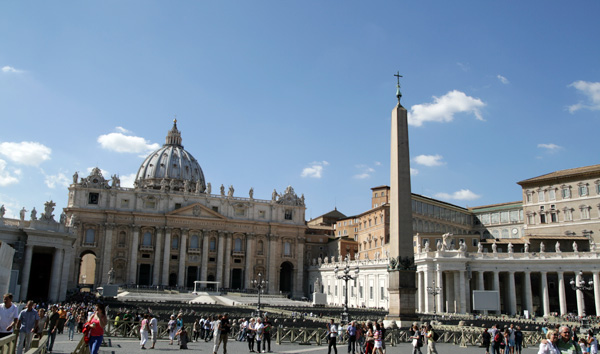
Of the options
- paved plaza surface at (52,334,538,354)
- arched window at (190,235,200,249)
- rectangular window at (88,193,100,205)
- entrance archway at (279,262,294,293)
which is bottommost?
paved plaza surface at (52,334,538,354)

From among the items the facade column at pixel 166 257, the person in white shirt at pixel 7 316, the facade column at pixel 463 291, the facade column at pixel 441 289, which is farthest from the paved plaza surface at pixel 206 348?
the facade column at pixel 166 257

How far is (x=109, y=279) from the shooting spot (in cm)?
6812

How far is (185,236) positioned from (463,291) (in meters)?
45.4

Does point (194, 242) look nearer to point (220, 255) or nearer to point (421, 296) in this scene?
point (220, 255)

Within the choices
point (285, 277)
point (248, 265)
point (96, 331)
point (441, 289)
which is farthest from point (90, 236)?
point (96, 331)

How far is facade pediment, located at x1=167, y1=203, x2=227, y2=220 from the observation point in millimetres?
76750

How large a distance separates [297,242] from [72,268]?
32558 mm

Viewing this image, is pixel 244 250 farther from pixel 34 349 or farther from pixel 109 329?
pixel 34 349

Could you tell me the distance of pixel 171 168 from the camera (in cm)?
10362

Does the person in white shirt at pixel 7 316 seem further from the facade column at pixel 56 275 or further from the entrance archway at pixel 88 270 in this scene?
the entrance archway at pixel 88 270

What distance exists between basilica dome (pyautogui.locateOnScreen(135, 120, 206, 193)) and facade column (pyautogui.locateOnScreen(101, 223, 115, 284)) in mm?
24511

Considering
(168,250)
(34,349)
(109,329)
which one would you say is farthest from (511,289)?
(168,250)

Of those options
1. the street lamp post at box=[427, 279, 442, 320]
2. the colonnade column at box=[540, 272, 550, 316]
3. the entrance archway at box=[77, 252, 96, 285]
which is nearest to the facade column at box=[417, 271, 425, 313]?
the street lamp post at box=[427, 279, 442, 320]

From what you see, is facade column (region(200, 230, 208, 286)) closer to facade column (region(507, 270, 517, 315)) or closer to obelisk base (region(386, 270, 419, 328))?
facade column (region(507, 270, 517, 315))
